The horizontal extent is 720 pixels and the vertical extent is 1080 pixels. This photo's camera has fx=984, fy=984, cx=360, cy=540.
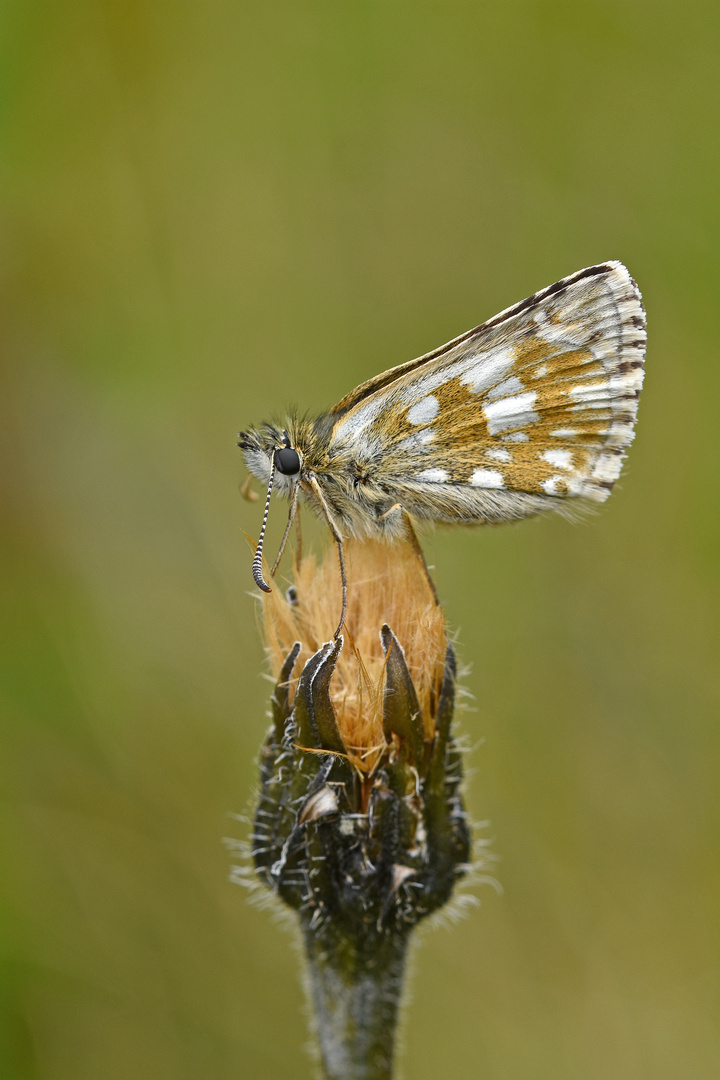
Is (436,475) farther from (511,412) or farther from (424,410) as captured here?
(511,412)

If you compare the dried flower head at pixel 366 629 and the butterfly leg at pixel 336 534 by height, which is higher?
the butterfly leg at pixel 336 534

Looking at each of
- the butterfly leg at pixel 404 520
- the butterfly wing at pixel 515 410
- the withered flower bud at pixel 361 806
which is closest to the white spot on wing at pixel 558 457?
the butterfly wing at pixel 515 410

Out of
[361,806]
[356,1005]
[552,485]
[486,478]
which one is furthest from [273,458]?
[356,1005]

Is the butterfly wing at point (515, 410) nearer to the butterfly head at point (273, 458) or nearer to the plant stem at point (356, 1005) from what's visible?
the butterfly head at point (273, 458)

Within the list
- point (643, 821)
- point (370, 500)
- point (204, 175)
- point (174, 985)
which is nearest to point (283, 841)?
point (370, 500)

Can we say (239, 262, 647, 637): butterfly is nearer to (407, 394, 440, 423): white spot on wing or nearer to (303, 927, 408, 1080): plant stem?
(407, 394, 440, 423): white spot on wing

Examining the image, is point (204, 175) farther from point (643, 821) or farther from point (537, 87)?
point (643, 821)
